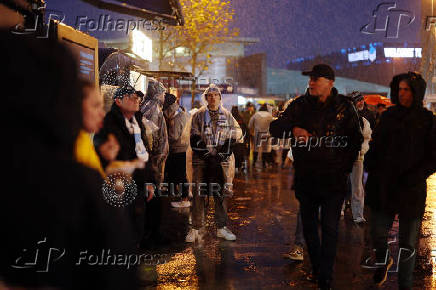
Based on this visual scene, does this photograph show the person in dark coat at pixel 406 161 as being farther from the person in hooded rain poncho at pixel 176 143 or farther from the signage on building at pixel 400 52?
the signage on building at pixel 400 52

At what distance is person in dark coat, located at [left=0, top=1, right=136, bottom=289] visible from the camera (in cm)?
131

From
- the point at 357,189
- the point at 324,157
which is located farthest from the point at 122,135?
the point at 357,189

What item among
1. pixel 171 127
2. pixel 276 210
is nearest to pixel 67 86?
pixel 171 127

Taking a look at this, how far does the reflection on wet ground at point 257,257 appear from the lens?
492 cm

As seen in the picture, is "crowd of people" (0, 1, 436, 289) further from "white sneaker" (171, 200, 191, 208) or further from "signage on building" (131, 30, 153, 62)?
"signage on building" (131, 30, 153, 62)

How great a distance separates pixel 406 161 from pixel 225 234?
3205 mm

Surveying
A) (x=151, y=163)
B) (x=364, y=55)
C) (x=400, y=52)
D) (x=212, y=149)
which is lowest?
(x=151, y=163)

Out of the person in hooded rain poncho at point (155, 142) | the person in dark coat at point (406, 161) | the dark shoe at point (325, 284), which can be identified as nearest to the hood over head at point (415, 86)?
the person in dark coat at point (406, 161)

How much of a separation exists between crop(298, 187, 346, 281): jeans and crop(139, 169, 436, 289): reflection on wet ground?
0.42 metres

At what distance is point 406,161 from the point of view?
4.21 metres

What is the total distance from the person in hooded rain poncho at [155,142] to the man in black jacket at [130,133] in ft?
2.84

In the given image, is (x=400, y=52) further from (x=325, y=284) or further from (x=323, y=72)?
(x=325, y=284)

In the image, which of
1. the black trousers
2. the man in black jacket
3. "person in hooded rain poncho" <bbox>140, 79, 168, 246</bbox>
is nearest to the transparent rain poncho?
"person in hooded rain poncho" <bbox>140, 79, 168, 246</bbox>

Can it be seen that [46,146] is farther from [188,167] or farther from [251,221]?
[188,167]
